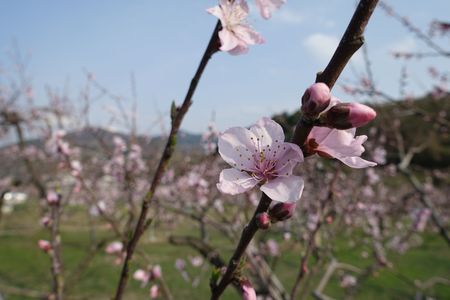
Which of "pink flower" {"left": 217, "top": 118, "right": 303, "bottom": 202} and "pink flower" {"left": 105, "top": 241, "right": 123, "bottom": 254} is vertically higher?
"pink flower" {"left": 217, "top": 118, "right": 303, "bottom": 202}

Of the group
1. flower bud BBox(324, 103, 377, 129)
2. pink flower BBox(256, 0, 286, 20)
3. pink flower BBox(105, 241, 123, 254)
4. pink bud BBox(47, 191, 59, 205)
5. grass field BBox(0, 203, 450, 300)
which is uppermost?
pink flower BBox(256, 0, 286, 20)

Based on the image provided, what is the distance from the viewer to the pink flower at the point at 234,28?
852mm

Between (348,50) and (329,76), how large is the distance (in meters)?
0.04

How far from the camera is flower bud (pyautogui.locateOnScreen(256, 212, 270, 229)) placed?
0.56 meters

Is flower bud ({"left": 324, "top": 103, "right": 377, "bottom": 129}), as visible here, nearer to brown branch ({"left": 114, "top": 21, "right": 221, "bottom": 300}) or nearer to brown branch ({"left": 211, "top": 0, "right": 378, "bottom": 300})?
brown branch ({"left": 211, "top": 0, "right": 378, "bottom": 300})

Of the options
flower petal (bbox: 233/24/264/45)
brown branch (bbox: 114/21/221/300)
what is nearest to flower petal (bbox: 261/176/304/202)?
brown branch (bbox: 114/21/221/300)

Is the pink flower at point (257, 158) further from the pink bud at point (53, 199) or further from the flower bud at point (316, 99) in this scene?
the pink bud at point (53, 199)

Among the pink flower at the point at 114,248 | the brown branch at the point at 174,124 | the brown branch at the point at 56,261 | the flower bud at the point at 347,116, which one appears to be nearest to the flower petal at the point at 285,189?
the flower bud at the point at 347,116

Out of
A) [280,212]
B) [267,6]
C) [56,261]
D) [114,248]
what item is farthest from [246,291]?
[114,248]

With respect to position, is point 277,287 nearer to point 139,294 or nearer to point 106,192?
point 139,294

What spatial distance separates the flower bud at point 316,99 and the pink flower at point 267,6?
480 millimetres

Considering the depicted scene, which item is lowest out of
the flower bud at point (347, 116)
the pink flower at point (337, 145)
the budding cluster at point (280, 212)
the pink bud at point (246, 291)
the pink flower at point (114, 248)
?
the pink flower at point (114, 248)

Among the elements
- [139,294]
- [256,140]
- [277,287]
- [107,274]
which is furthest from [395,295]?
[256,140]

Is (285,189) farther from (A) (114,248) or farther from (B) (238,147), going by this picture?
(A) (114,248)
